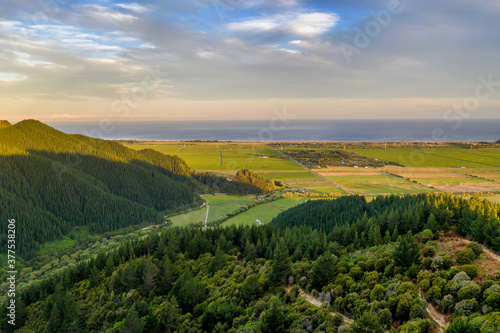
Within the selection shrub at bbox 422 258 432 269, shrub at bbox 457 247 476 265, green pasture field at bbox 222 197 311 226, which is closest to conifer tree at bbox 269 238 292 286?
shrub at bbox 422 258 432 269

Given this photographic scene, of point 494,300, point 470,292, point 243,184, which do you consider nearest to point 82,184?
point 243,184

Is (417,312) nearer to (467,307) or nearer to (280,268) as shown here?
(467,307)

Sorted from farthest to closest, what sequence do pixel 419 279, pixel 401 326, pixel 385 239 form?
1. pixel 385 239
2. pixel 419 279
3. pixel 401 326

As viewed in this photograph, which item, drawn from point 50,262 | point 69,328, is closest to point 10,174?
point 50,262

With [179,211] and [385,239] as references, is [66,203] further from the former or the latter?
[385,239]

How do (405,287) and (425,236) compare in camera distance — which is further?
(425,236)

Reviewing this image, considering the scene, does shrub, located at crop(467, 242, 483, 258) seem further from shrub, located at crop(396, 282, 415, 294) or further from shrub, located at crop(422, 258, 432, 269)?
shrub, located at crop(396, 282, 415, 294)

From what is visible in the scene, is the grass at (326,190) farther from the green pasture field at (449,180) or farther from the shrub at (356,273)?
the shrub at (356,273)
